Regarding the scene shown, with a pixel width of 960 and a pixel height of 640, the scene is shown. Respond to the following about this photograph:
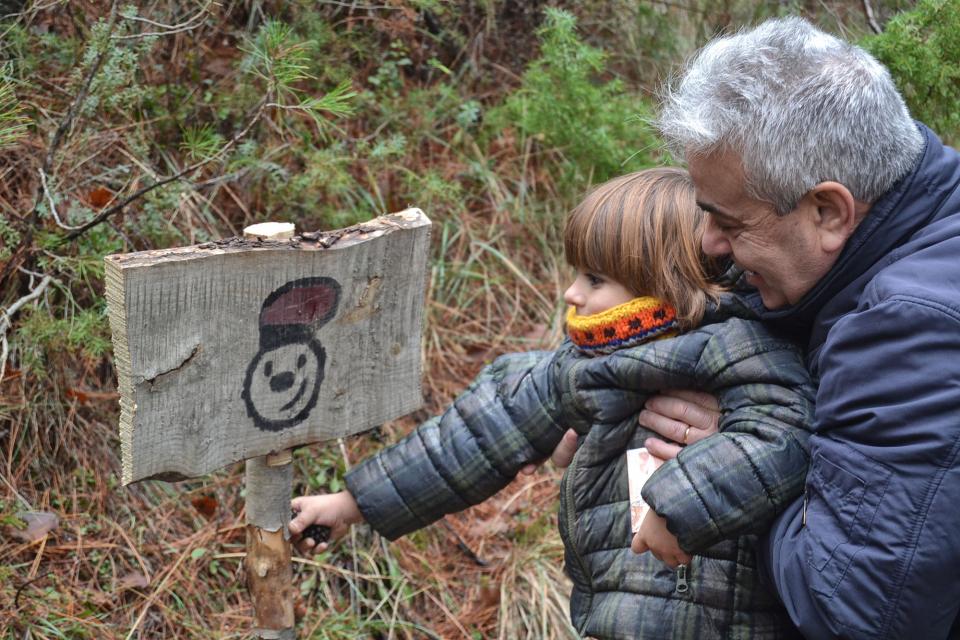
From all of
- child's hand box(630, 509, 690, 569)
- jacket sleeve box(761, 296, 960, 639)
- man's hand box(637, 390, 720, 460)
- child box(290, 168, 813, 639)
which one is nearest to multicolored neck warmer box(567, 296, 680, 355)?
child box(290, 168, 813, 639)

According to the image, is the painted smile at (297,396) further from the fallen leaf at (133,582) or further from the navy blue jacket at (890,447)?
the fallen leaf at (133,582)

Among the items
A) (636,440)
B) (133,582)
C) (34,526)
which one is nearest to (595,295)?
(636,440)

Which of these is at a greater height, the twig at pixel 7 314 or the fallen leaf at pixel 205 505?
the twig at pixel 7 314

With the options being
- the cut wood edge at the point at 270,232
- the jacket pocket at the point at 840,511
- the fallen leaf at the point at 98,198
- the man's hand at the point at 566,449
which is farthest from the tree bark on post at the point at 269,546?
the fallen leaf at the point at 98,198

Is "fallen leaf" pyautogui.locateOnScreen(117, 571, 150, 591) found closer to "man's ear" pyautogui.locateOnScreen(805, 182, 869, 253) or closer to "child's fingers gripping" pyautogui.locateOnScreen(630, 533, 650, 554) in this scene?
"child's fingers gripping" pyautogui.locateOnScreen(630, 533, 650, 554)

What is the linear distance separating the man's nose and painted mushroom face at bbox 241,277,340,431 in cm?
80

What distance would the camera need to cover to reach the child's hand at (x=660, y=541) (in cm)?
197

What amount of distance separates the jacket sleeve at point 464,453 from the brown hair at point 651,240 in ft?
1.23

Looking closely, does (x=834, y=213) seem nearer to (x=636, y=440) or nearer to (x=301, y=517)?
(x=636, y=440)

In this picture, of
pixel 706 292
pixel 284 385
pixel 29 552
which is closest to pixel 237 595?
pixel 29 552

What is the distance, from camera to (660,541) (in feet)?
6.51

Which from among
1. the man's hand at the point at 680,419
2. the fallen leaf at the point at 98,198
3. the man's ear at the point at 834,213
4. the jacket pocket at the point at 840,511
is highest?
the man's ear at the point at 834,213

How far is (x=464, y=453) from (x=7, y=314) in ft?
5.11

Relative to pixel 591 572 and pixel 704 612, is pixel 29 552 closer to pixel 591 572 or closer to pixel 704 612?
pixel 591 572
